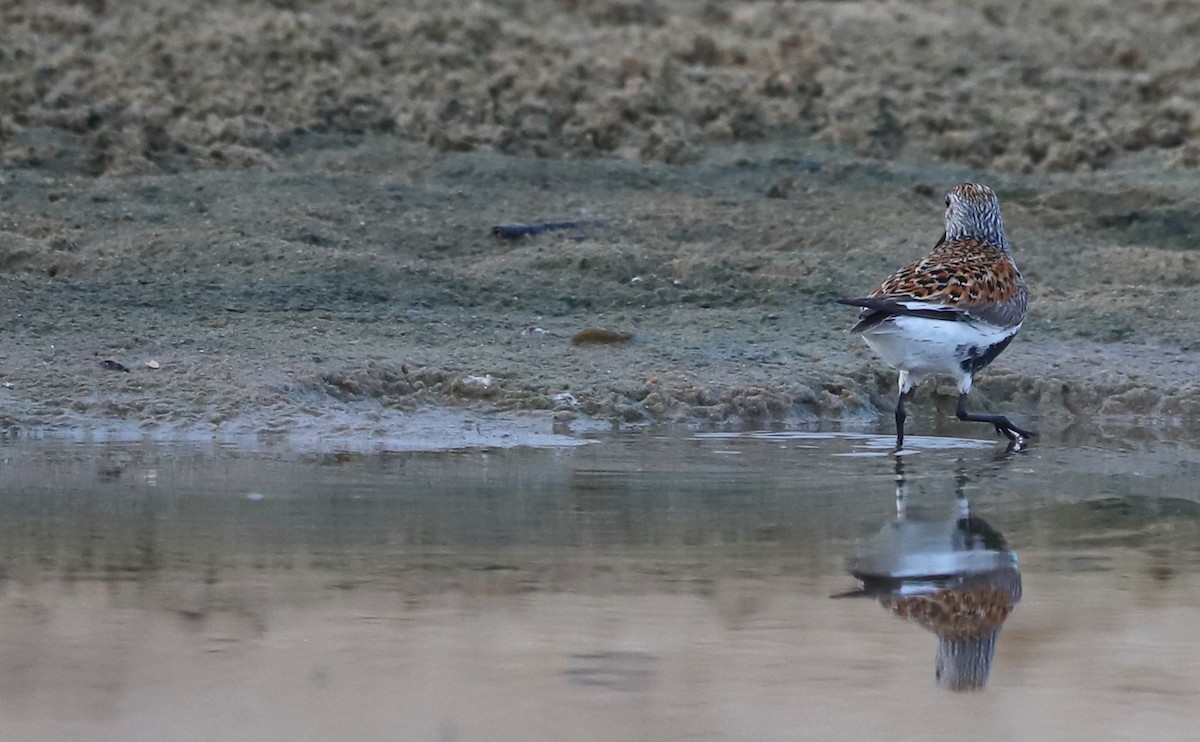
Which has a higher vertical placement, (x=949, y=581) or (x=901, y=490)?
(x=901, y=490)

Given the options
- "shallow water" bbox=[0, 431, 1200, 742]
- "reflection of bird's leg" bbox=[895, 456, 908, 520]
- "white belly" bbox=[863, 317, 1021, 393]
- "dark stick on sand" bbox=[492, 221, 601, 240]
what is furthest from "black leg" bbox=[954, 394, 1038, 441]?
"dark stick on sand" bbox=[492, 221, 601, 240]

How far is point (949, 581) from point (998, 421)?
9.31 ft

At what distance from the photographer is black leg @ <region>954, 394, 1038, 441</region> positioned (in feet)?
27.9

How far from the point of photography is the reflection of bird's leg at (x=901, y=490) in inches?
270

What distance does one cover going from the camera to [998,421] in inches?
335

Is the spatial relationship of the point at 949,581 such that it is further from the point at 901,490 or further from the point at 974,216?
the point at 974,216

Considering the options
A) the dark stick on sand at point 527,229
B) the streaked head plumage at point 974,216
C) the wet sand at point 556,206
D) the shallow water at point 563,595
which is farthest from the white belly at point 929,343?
the dark stick on sand at point 527,229

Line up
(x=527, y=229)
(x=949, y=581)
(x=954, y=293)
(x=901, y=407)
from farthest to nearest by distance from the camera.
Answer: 1. (x=527, y=229)
2. (x=901, y=407)
3. (x=954, y=293)
4. (x=949, y=581)

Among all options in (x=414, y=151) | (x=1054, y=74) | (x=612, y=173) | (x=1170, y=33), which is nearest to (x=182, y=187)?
(x=414, y=151)

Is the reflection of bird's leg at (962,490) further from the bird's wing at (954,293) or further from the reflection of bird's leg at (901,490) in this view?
the bird's wing at (954,293)

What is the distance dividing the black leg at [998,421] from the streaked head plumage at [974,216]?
3.41 feet

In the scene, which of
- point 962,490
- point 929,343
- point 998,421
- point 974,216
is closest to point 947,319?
point 929,343

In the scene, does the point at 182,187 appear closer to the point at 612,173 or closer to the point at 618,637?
the point at 612,173

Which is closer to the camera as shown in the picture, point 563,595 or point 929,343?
point 563,595
